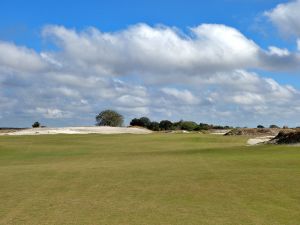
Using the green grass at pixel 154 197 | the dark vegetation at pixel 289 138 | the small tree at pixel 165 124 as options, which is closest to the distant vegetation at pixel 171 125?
the small tree at pixel 165 124

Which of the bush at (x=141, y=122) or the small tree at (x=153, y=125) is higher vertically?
the bush at (x=141, y=122)

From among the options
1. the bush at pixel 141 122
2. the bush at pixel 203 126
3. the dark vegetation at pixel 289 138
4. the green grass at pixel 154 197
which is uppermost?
the bush at pixel 141 122

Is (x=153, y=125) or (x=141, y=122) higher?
(x=141, y=122)

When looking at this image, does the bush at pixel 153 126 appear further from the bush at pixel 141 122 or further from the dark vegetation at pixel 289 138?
the dark vegetation at pixel 289 138

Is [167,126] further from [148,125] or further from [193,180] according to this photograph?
[193,180]

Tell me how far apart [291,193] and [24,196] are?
27.4 ft

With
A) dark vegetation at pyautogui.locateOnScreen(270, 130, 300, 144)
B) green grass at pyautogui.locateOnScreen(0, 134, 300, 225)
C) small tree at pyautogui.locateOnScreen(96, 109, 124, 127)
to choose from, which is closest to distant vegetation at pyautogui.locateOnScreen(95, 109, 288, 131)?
small tree at pyautogui.locateOnScreen(96, 109, 124, 127)

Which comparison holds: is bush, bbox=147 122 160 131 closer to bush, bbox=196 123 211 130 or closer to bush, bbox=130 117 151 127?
bush, bbox=130 117 151 127

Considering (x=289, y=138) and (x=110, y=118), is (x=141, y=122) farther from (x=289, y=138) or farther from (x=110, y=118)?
(x=289, y=138)

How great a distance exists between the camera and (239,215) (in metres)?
12.2

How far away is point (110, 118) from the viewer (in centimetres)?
15238

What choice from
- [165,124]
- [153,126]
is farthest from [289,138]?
[153,126]

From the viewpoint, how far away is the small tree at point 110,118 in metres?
151

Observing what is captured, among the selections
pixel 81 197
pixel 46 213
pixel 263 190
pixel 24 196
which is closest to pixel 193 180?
pixel 263 190
